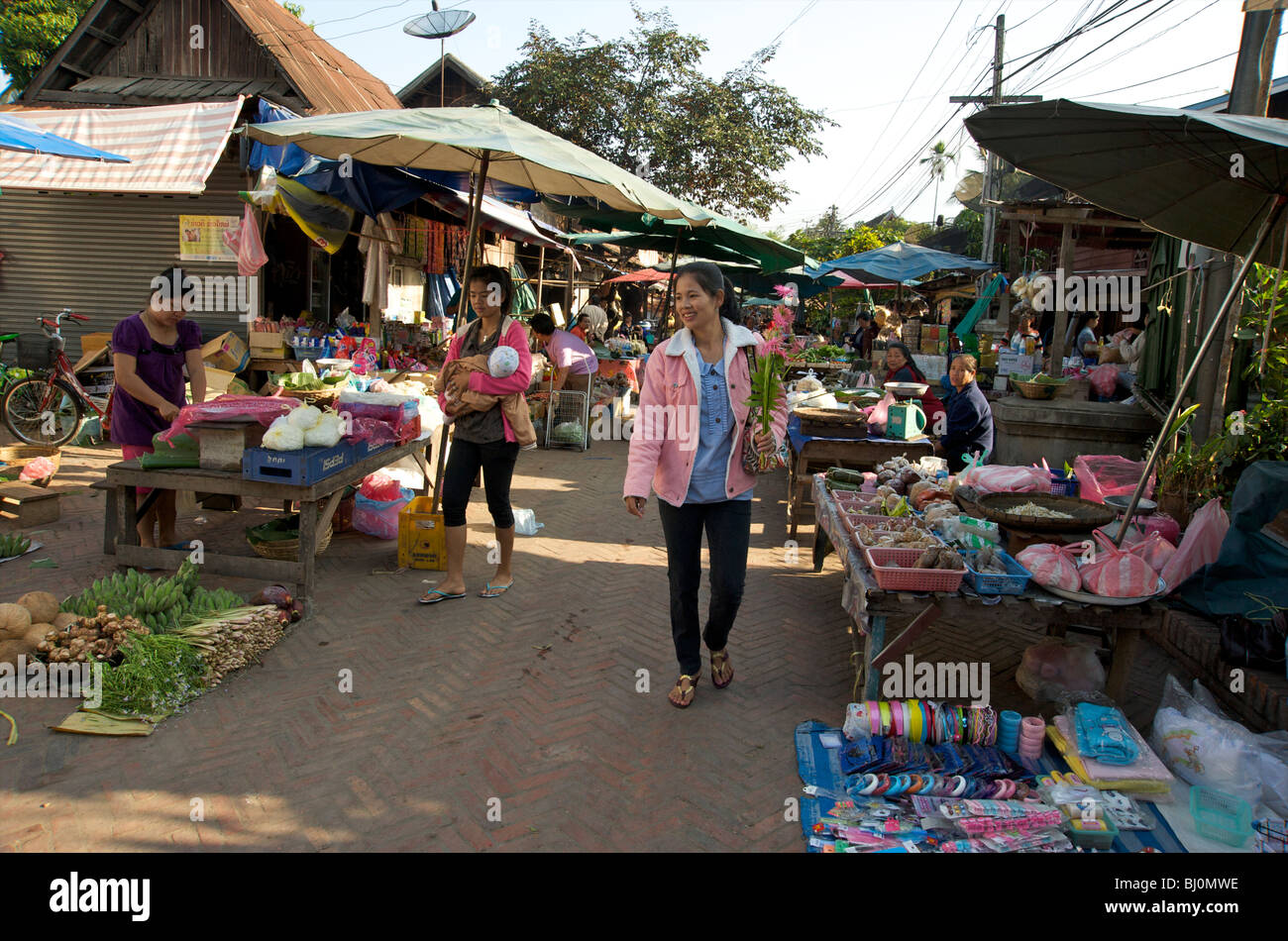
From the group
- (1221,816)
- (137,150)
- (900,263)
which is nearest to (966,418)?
(1221,816)

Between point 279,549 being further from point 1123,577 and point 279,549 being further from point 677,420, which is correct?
point 1123,577

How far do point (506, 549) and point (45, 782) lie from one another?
2.80 metres

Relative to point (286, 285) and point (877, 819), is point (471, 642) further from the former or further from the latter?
point (286, 285)

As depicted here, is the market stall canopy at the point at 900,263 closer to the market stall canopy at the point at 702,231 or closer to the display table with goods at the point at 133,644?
the market stall canopy at the point at 702,231

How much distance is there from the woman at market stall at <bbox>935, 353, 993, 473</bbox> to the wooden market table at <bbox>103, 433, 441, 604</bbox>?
4.82 m

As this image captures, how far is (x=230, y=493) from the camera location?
505cm

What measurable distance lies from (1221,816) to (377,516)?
5.69m

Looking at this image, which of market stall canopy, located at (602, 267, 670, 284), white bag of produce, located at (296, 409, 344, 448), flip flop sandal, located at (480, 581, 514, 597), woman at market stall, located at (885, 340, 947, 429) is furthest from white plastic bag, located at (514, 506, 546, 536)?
market stall canopy, located at (602, 267, 670, 284)

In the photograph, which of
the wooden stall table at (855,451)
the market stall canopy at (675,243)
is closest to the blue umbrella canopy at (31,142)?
the wooden stall table at (855,451)

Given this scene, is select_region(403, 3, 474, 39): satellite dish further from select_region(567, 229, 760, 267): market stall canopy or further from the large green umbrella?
the large green umbrella

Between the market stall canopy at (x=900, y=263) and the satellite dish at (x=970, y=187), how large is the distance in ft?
9.35

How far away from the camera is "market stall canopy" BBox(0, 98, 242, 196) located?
9.16 metres

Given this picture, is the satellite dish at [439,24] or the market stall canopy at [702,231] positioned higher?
the satellite dish at [439,24]

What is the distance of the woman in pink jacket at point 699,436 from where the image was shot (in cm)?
374
